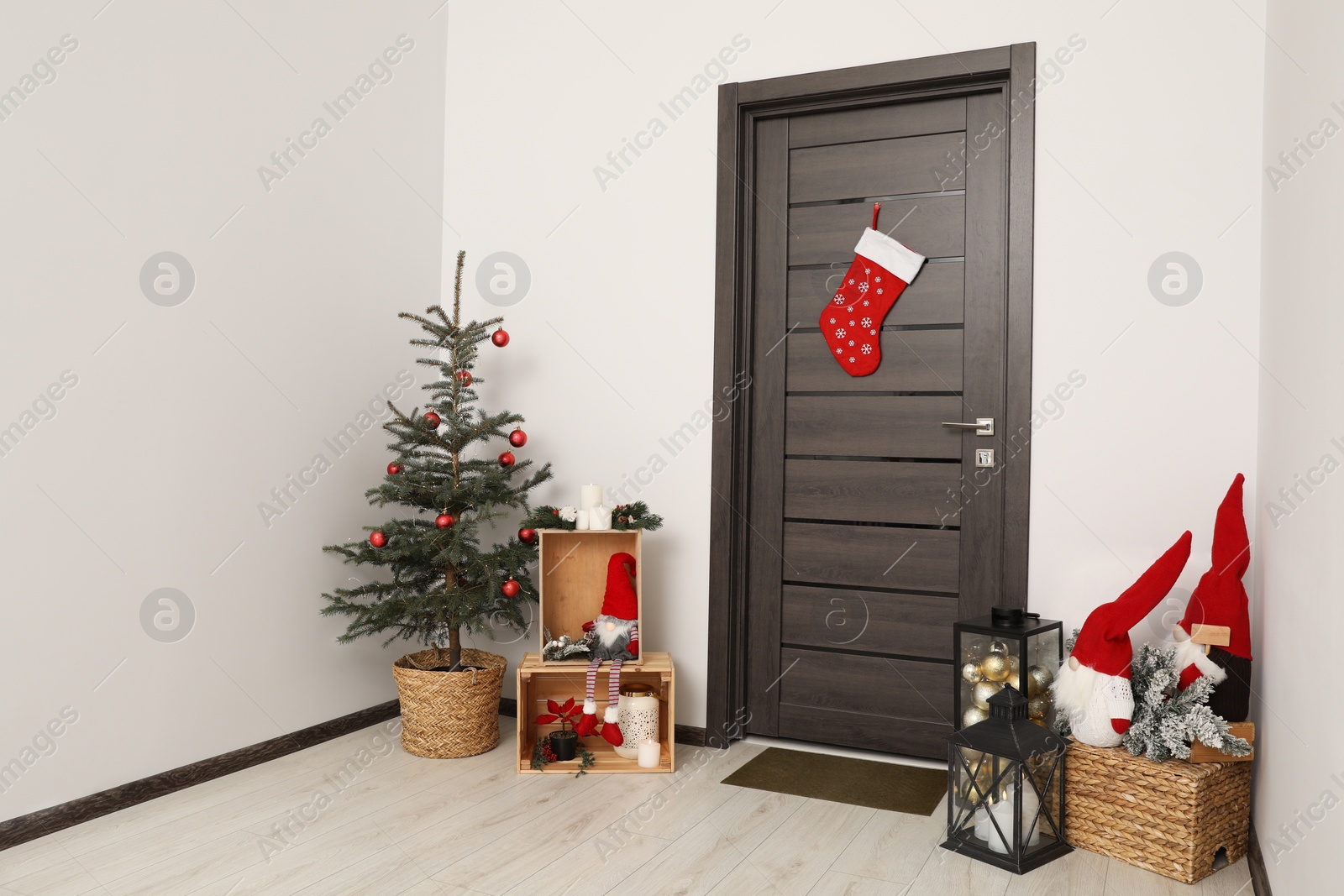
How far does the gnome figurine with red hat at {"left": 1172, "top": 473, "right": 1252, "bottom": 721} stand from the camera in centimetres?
211

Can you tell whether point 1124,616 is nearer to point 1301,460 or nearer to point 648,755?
point 1301,460

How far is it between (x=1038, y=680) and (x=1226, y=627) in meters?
0.46

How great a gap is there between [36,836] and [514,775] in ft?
3.81

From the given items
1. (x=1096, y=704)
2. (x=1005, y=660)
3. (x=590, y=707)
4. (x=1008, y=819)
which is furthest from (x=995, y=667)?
(x=590, y=707)

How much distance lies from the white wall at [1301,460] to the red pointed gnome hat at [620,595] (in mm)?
1638

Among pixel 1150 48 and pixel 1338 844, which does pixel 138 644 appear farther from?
pixel 1150 48

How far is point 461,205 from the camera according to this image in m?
3.44

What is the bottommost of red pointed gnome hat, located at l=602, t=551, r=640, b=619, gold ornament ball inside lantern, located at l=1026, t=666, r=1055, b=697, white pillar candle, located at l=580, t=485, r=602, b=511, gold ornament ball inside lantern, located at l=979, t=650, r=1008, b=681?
gold ornament ball inside lantern, located at l=1026, t=666, r=1055, b=697

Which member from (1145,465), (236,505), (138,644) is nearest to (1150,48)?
(1145,465)

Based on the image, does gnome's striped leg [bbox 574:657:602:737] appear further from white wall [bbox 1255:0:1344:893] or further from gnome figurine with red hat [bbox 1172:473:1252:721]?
white wall [bbox 1255:0:1344:893]

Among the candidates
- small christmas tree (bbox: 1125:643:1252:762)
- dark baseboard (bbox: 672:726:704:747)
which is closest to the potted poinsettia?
dark baseboard (bbox: 672:726:704:747)

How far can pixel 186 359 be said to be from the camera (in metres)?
2.51

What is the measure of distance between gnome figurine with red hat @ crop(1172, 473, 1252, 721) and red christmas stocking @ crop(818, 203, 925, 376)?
1063mm

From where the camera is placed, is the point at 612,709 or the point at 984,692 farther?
the point at 612,709
